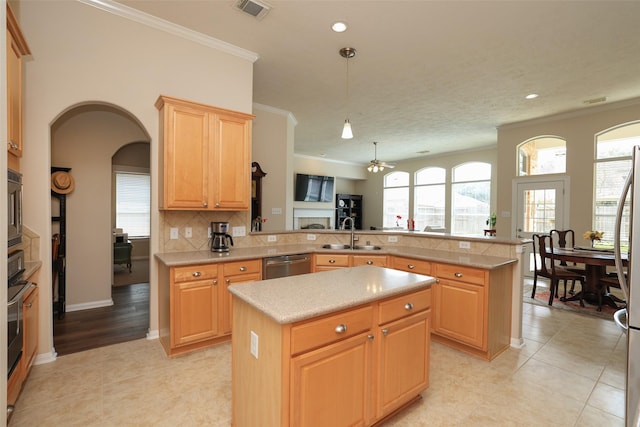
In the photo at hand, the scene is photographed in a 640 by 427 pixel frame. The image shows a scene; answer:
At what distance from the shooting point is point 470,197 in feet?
28.4

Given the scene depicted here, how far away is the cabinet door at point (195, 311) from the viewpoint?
2.75m

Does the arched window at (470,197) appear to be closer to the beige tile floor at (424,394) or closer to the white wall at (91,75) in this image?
the beige tile floor at (424,394)

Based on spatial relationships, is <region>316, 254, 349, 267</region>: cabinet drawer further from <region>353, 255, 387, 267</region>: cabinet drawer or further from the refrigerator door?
the refrigerator door

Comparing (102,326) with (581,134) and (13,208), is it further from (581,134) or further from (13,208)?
(581,134)

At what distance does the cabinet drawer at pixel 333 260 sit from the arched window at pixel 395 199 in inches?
265

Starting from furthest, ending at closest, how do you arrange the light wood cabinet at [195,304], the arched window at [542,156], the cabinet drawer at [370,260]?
the arched window at [542,156] < the cabinet drawer at [370,260] < the light wood cabinet at [195,304]

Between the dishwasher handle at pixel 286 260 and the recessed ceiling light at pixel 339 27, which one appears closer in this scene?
the recessed ceiling light at pixel 339 27

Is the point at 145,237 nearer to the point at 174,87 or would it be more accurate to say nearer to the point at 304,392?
the point at 174,87

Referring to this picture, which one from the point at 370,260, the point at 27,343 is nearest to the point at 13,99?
the point at 27,343

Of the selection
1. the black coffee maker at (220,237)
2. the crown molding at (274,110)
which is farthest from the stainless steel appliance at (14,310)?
the crown molding at (274,110)

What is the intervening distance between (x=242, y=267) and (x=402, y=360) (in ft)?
5.92

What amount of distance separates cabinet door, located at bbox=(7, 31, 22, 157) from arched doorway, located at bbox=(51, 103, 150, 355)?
1.66 metres

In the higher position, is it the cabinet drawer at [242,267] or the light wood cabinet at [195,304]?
the cabinet drawer at [242,267]

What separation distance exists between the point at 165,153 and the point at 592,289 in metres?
Answer: 5.89
